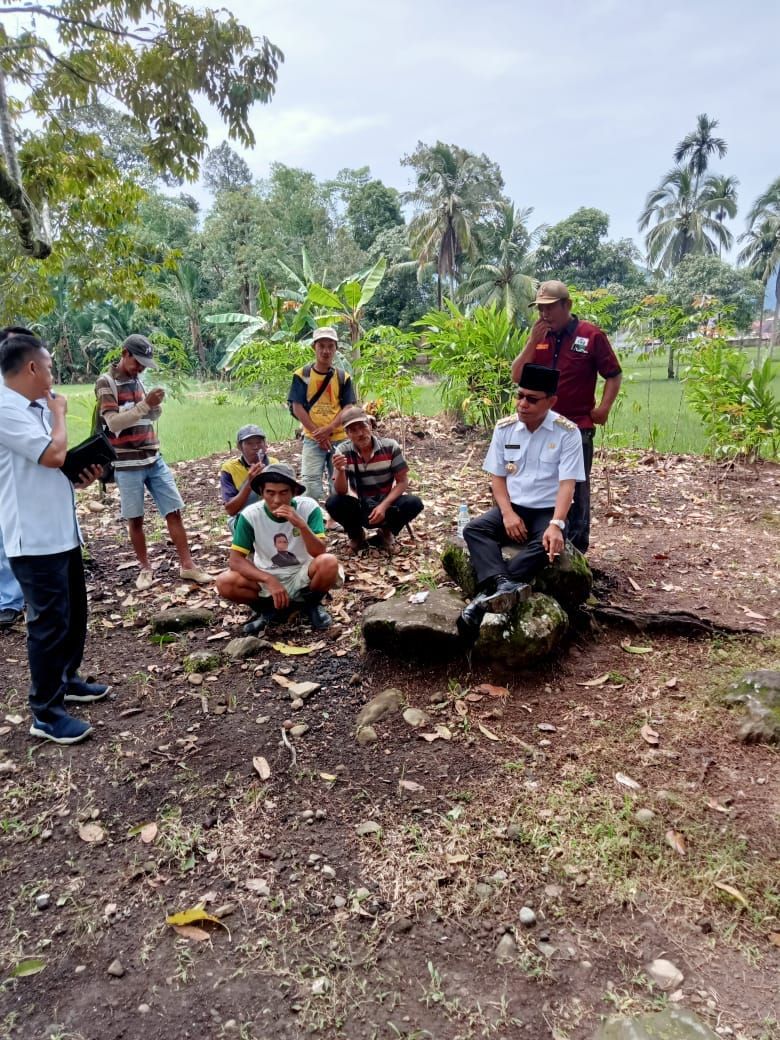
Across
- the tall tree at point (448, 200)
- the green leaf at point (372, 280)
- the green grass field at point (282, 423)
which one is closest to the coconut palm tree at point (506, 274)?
the tall tree at point (448, 200)

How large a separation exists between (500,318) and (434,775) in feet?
24.2

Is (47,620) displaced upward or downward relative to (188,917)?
upward

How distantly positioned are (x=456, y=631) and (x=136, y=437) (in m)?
2.64

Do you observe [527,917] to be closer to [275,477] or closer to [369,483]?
[275,477]

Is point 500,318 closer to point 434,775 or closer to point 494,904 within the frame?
point 434,775

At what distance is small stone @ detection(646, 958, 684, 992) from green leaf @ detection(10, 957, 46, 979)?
6.28 ft

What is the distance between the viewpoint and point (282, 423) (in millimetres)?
12258

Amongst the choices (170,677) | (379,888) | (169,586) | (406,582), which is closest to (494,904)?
(379,888)

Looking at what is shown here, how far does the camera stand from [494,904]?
2098 millimetres

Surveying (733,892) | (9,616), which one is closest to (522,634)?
(733,892)

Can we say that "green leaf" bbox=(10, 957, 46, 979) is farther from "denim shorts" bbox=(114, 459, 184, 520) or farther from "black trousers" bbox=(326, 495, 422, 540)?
"black trousers" bbox=(326, 495, 422, 540)

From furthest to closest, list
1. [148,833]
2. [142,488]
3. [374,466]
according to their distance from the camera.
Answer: [374,466]
[142,488]
[148,833]

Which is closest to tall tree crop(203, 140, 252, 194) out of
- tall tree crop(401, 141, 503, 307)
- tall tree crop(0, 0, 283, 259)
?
tall tree crop(401, 141, 503, 307)

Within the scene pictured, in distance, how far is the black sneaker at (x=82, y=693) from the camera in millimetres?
3350
